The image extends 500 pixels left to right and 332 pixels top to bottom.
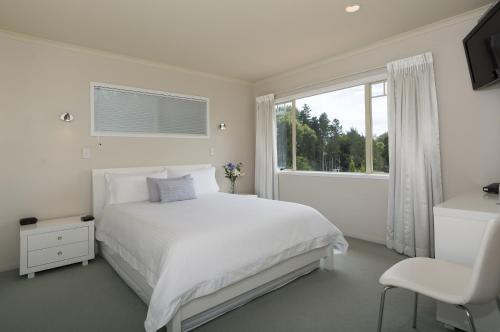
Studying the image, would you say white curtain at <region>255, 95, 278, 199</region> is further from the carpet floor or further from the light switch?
the light switch

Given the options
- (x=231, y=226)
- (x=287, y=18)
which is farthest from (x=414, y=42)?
(x=231, y=226)

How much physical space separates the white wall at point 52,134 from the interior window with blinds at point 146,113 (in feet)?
0.33

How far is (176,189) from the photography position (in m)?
3.34

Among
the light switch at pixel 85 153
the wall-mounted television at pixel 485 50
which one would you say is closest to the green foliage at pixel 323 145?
the wall-mounted television at pixel 485 50

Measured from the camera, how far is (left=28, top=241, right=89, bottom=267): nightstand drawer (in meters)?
2.75

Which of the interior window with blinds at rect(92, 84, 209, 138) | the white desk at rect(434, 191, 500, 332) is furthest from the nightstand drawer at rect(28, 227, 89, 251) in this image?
the white desk at rect(434, 191, 500, 332)

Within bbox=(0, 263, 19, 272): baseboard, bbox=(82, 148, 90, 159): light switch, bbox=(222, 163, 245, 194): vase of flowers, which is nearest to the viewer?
bbox=(0, 263, 19, 272): baseboard

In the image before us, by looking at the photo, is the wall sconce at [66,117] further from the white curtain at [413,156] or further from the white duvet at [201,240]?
the white curtain at [413,156]

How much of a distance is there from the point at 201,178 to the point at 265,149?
1405mm

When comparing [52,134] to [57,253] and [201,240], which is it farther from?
[201,240]

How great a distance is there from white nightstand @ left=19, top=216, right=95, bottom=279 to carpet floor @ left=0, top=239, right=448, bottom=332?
14 cm

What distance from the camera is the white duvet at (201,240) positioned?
1.77 meters

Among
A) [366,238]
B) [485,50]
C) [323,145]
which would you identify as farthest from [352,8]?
[366,238]

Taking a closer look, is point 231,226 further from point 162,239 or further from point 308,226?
point 308,226
